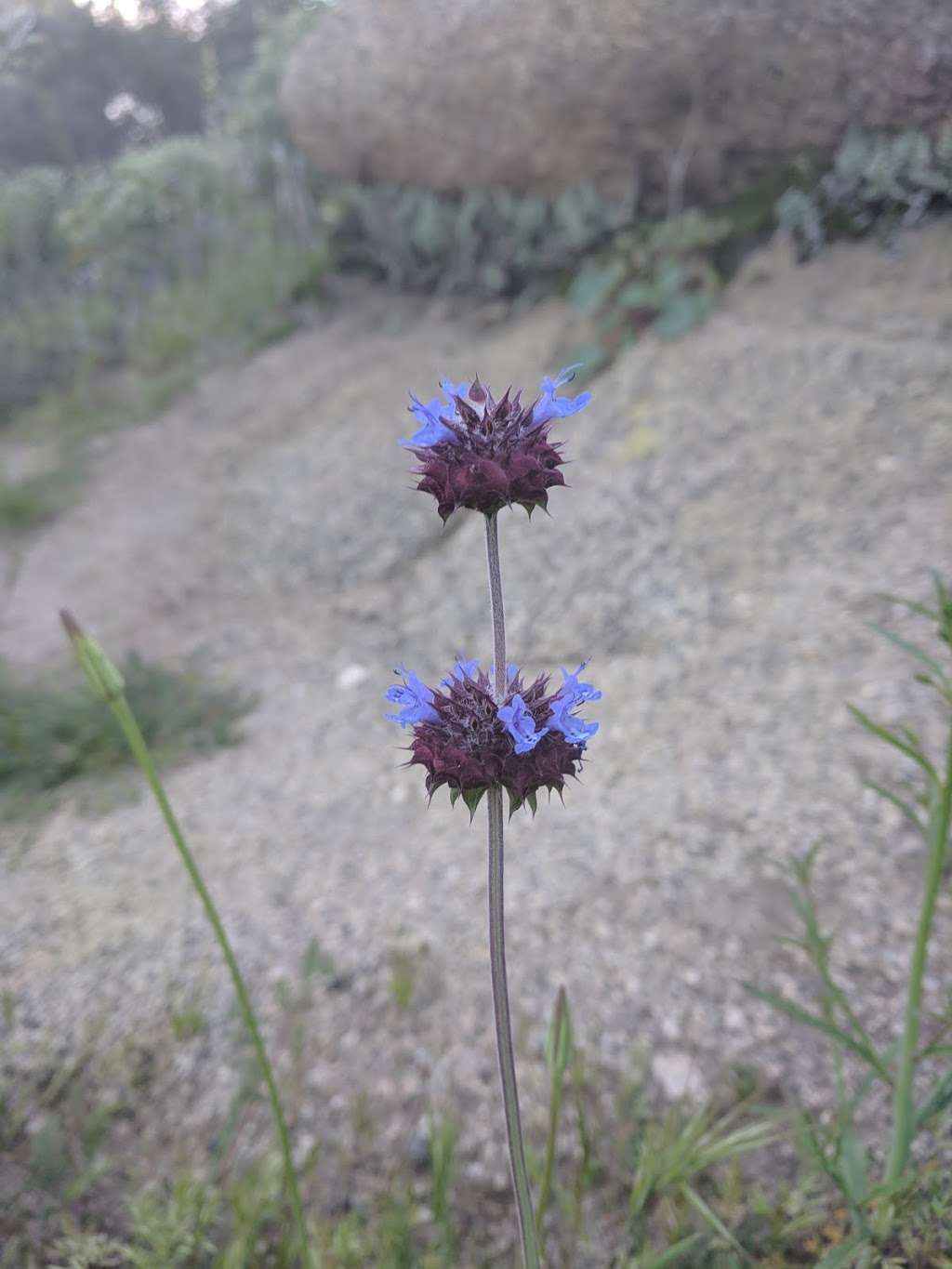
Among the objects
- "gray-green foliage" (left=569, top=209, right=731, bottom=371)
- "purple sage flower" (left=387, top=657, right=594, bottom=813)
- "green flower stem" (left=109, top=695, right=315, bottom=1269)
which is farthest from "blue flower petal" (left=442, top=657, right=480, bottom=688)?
"gray-green foliage" (left=569, top=209, right=731, bottom=371)

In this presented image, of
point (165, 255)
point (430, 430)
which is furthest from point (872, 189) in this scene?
point (165, 255)

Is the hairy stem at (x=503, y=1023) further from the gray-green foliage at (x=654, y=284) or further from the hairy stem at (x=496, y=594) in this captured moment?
the gray-green foliage at (x=654, y=284)

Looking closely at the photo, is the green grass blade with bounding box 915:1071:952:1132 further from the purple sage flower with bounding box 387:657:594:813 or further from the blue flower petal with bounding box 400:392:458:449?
the blue flower petal with bounding box 400:392:458:449

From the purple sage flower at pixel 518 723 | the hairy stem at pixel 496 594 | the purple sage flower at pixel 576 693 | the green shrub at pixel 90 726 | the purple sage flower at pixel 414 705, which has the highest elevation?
the hairy stem at pixel 496 594

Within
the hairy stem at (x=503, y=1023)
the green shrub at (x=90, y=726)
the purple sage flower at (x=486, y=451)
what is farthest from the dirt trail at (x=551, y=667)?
the purple sage flower at (x=486, y=451)

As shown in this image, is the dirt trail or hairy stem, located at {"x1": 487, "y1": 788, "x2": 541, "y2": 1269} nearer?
hairy stem, located at {"x1": 487, "y1": 788, "x2": 541, "y2": 1269}

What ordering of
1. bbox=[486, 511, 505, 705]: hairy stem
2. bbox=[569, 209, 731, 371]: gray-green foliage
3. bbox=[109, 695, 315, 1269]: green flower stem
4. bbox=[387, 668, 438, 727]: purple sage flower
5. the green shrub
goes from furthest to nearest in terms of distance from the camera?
bbox=[569, 209, 731, 371]: gray-green foliage < the green shrub < bbox=[109, 695, 315, 1269]: green flower stem < bbox=[387, 668, 438, 727]: purple sage flower < bbox=[486, 511, 505, 705]: hairy stem

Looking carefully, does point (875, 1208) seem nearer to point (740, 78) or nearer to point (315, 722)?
point (315, 722)
